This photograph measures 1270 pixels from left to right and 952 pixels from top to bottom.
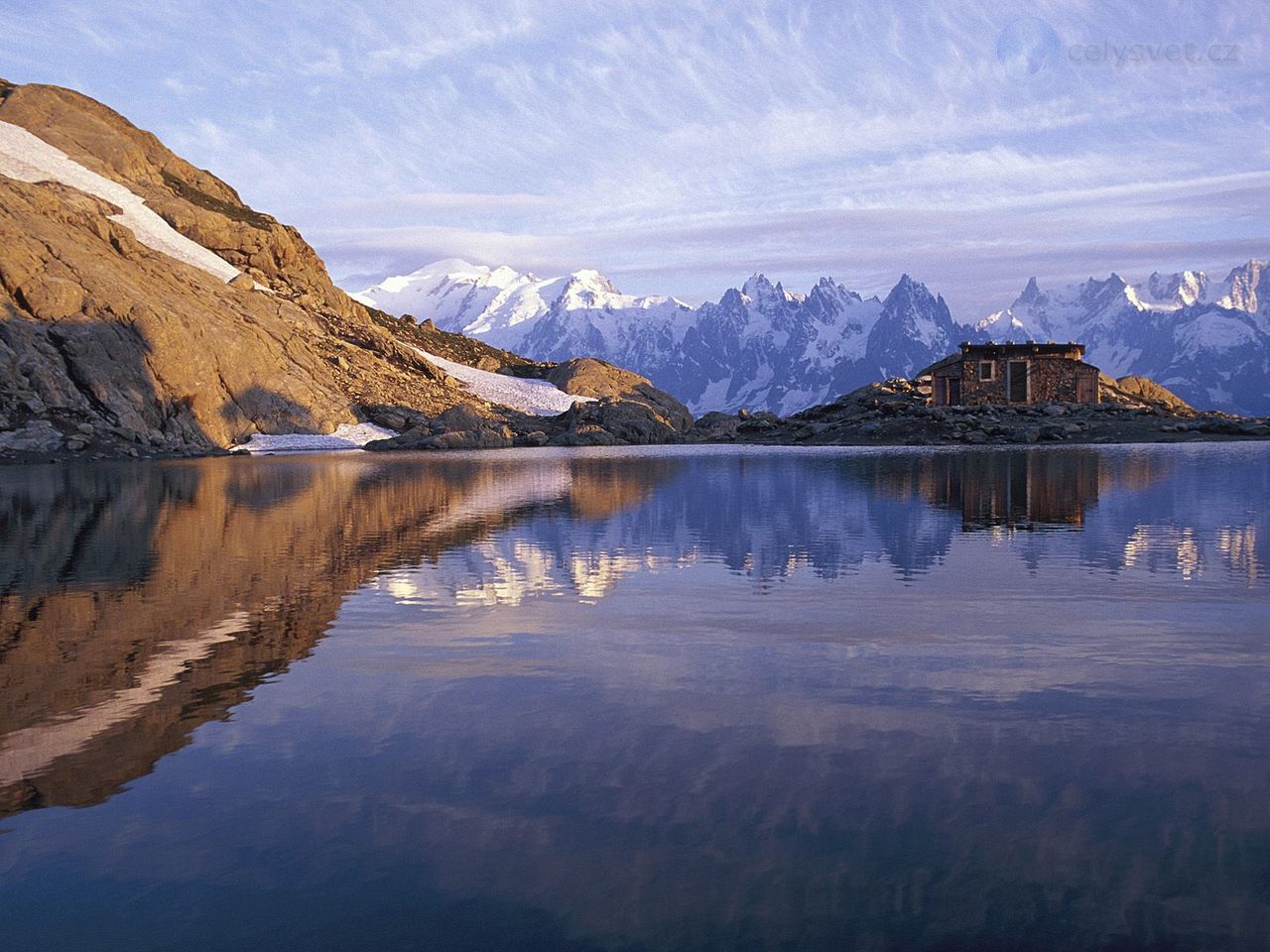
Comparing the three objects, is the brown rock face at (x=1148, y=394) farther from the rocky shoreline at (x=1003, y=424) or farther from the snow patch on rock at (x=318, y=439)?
the snow patch on rock at (x=318, y=439)

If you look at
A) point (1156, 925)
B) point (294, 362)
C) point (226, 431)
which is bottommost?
point (1156, 925)

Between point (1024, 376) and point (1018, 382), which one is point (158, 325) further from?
point (1024, 376)

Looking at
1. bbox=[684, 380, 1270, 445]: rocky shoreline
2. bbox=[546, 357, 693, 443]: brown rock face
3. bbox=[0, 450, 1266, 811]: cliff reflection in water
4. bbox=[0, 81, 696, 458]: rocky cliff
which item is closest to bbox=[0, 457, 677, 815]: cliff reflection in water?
bbox=[0, 450, 1266, 811]: cliff reflection in water

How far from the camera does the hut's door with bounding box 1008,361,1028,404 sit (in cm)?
11425

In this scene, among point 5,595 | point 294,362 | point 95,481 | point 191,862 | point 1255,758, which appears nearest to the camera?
point 191,862

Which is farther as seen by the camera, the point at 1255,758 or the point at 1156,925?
the point at 1255,758

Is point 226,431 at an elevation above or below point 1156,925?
above

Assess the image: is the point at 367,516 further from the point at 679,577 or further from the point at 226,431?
the point at 226,431

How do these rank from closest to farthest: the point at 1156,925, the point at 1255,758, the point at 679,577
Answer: the point at 1156,925, the point at 1255,758, the point at 679,577

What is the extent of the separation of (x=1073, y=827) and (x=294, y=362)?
4994 inches

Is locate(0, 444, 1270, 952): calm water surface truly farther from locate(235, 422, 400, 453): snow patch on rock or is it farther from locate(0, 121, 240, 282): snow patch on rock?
locate(0, 121, 240, 282): snow patch on rock

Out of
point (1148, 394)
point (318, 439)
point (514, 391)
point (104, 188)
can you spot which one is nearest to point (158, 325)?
point (318, 439)

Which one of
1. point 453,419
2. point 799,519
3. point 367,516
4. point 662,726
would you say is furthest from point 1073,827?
point 453,419

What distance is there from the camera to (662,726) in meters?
11.0
